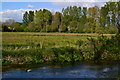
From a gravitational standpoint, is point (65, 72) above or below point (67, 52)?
below

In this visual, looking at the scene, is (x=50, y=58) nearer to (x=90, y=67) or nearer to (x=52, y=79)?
(x=90, y=67)

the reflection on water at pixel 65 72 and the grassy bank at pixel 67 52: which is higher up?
the grassy bank at pixel 67 52

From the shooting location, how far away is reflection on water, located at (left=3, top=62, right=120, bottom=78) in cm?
1236

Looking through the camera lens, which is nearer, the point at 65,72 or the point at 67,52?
the point at 65,72

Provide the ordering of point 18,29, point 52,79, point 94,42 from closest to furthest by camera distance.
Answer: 1. point 52,79
2. point 94,42
3. point 18,29

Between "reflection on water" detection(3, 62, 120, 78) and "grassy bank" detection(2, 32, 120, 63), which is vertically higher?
"grassy bank" detection(2, 32, 120, 63)

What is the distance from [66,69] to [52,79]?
9.55ft

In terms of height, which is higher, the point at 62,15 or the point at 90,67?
the point at 62,15

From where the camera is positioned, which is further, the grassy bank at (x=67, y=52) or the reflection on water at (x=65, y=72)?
the grassy bank at (x=67, y=52)

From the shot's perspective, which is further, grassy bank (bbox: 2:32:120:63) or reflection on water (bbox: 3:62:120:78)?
grassy bank (bbox: 2:32:120:63)

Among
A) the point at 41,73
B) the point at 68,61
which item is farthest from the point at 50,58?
the point at 41,73

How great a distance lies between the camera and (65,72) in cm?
1344

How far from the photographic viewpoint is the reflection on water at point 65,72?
12364mm

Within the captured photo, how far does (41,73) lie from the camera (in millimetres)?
13078
